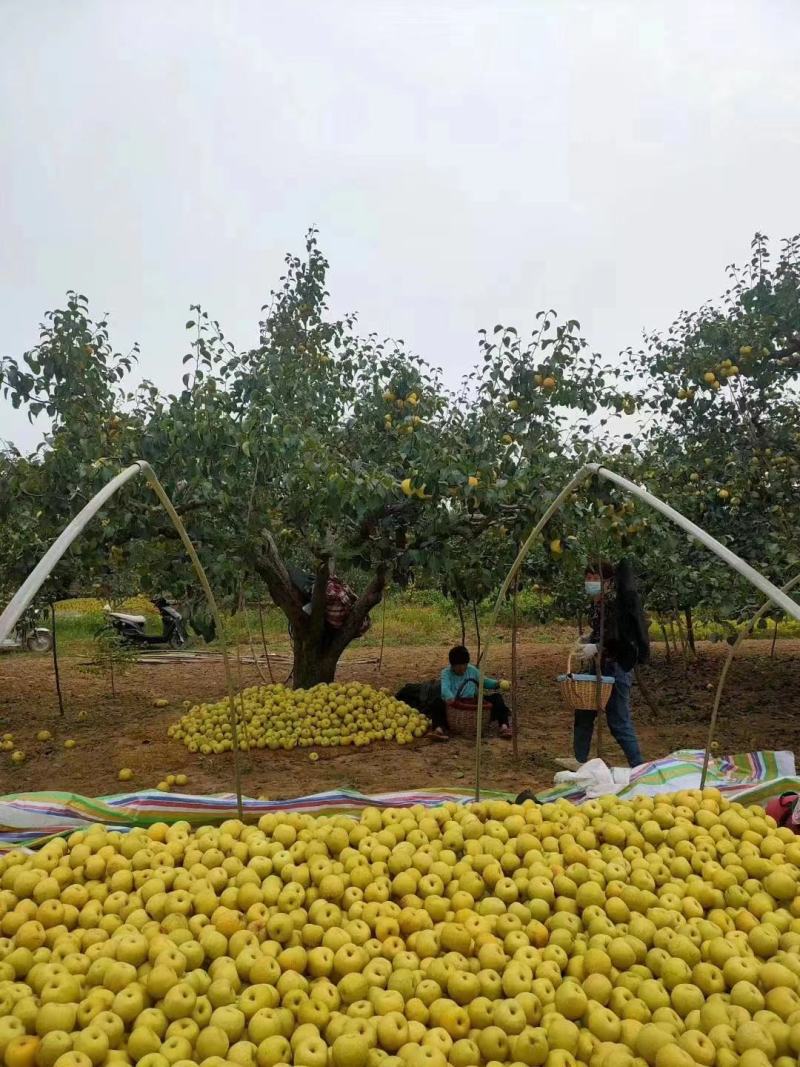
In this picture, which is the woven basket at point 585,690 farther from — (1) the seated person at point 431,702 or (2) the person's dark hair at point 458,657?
(1) the seated person at point 431,702

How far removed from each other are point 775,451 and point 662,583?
6.94 ft

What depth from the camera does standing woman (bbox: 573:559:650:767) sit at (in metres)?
5.50

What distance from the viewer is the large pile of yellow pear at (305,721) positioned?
6719 millimetres

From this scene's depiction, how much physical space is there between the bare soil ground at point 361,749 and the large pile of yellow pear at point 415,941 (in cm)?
281

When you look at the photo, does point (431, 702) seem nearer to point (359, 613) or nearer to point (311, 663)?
point (359, 613)

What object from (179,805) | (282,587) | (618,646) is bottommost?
(179,805)

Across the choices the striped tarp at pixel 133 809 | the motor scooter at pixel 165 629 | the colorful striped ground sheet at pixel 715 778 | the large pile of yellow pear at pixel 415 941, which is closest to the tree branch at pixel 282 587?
the striped tarp at pixel 133 809

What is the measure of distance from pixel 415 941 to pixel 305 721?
4.88m

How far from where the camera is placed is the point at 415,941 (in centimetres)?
213

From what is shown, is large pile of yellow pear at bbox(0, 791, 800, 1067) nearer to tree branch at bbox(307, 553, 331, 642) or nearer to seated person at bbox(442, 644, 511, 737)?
seated person at bbox(442, 644, 511, 737)

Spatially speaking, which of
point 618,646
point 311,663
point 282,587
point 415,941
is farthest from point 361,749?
point 415,941

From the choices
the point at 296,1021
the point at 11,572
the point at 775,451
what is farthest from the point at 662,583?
the point at 296,1021

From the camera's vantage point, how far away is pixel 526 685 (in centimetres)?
1056

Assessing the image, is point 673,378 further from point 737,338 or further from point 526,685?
point 526,685
